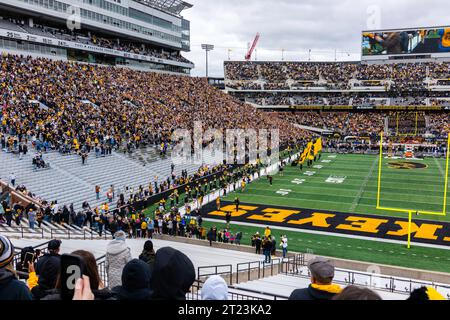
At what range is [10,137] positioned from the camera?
846 inches

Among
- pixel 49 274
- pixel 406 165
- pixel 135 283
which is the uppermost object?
pixel 135 283

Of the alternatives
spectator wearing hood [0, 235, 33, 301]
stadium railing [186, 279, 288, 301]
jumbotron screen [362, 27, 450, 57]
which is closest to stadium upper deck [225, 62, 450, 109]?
jumbotron screen [362, 27, 450, 57]

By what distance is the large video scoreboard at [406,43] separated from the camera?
6244cm

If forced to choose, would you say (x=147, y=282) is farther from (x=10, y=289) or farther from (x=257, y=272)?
(x=257, y=272)

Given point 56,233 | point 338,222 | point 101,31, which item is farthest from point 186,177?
point 101,31

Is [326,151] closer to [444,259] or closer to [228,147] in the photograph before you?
[228,147]

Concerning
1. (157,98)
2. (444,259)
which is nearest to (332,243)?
(444,259)

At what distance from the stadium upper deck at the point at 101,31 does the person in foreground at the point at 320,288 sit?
3539cm

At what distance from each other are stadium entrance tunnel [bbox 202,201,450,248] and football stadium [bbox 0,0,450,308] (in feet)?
0.42

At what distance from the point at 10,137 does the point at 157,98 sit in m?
20.8

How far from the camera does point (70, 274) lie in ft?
8.10

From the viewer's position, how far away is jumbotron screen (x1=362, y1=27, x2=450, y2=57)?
6234 cm

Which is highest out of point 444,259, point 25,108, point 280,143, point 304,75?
point 304,75

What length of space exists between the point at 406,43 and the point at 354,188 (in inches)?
1822
